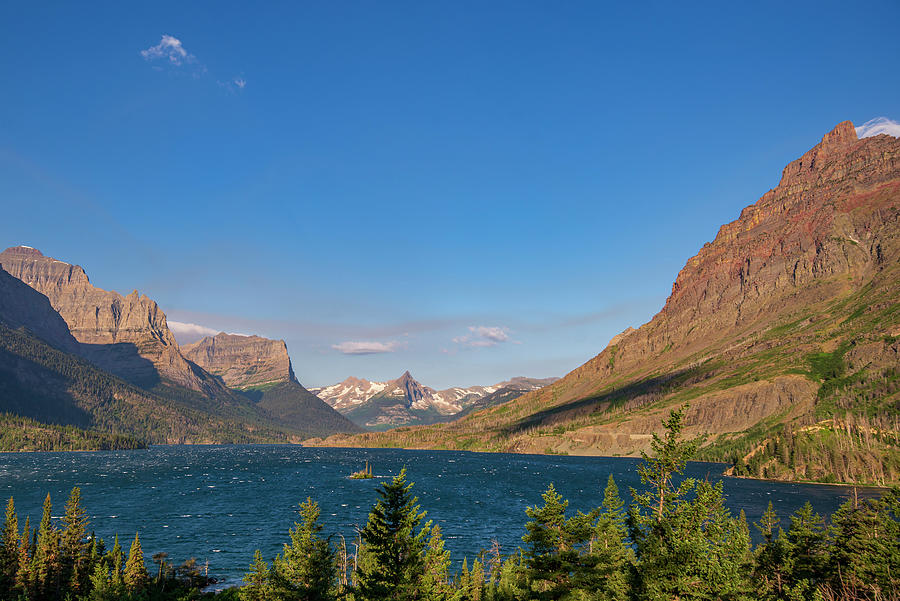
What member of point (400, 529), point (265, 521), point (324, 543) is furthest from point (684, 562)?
point (265, 521)

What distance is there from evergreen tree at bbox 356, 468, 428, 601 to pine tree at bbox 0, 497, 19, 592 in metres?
65.8

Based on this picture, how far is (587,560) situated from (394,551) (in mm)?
13771

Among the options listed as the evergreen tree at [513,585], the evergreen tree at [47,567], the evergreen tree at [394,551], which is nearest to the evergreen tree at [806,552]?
the evergreen tree at [513,585]

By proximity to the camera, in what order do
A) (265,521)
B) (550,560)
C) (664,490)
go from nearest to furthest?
(664,490), (550,560), (265,521)

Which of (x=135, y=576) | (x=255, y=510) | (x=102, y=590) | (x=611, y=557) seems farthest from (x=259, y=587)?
(x=255, y=510)

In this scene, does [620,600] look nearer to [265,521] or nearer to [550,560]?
[550,560]

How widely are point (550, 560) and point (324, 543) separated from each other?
24.8 m

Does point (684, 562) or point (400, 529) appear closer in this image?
point (684, 562)

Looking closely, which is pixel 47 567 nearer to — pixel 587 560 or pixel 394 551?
pixel 394 551

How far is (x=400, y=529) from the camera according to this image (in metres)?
37.4

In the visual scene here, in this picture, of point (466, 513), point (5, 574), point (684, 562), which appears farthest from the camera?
point (466, 513)

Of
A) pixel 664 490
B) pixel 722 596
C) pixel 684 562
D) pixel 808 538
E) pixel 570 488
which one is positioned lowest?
pixel 570 488

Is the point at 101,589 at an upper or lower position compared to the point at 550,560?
lower

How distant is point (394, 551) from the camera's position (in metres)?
36.8
